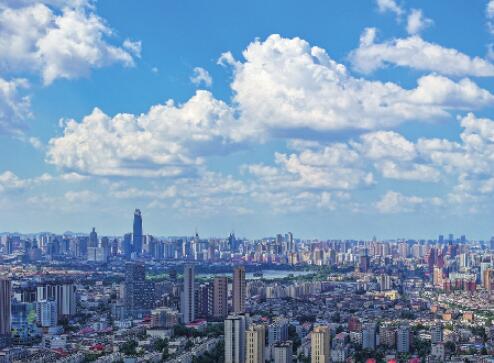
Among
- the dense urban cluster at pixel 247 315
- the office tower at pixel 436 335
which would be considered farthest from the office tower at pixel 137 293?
the office tower at pixel 436 335

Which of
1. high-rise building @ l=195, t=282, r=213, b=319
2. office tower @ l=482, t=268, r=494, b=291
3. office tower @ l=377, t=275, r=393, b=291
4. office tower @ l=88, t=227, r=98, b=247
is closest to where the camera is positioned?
high-rise building @ l=195, t=282, r=213, b=319

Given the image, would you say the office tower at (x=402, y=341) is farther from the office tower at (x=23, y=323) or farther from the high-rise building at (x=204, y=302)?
the office tower at (x=23, y=323)

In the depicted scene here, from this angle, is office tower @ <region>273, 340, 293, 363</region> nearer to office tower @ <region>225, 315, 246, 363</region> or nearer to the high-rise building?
office tower @ <region>225, 315, 246, 363</region>

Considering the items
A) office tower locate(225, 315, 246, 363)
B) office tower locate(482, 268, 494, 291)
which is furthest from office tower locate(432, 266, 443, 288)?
office tower locate(225, 315, 246, 363)

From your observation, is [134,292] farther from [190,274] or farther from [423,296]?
[423,296]

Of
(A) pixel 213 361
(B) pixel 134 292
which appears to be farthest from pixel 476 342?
(B) pixel 134 292

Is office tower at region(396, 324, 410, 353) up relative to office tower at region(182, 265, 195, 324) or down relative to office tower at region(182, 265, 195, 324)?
down
